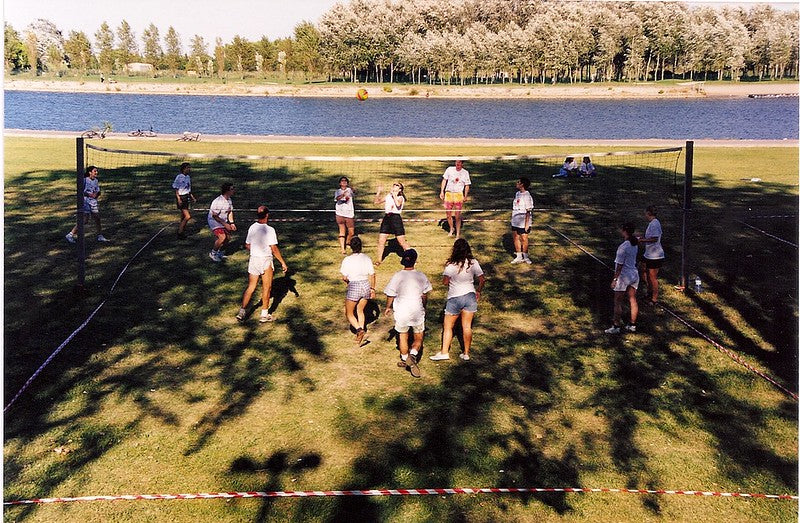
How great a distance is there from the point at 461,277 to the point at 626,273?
3097 mm

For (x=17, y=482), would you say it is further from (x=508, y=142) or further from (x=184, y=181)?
(x=508, y=142)

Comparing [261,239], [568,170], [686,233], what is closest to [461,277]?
[261,239]

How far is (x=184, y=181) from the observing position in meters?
18.2

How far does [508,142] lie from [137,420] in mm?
33275

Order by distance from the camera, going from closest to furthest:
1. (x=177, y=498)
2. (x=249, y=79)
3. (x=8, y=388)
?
1. (x=177, y=498)
2. (x=8, y=388)
3. (x=249, y=79)

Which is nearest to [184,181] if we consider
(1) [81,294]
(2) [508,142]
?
(1) [81,294]

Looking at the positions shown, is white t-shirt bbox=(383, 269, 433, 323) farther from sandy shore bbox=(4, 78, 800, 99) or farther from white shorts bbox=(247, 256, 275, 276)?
sandy shore bbox=(4, 78, 800, 99)

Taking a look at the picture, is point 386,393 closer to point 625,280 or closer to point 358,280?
point 358,280

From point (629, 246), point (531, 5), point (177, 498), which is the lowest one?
point (177, 498)

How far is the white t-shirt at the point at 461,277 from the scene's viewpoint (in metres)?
11.4

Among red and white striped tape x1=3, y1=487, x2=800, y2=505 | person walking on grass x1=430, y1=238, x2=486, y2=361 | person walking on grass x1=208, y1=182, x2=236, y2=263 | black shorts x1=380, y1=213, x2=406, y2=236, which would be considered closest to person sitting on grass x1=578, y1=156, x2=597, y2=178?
black shorts x1=380, y1=213, x2=406, y2=236

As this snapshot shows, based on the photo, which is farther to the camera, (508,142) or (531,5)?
(531,5)

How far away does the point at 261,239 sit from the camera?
12781 millimetres

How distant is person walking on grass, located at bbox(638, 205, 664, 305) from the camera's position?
538 inches
